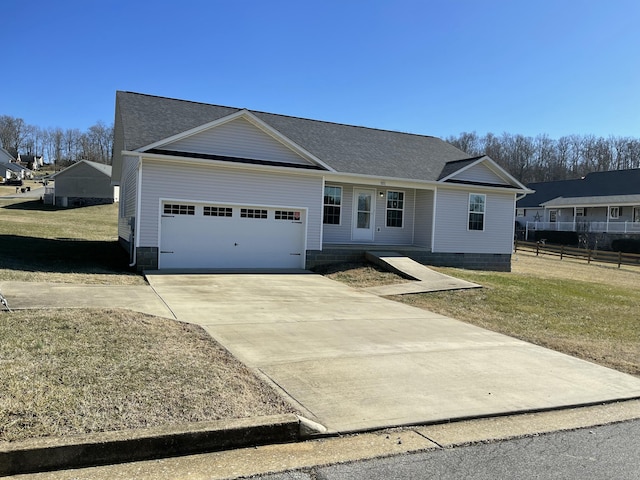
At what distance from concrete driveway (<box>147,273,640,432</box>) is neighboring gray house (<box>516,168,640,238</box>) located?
135 feet

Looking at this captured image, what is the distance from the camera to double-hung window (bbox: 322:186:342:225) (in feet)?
63.3

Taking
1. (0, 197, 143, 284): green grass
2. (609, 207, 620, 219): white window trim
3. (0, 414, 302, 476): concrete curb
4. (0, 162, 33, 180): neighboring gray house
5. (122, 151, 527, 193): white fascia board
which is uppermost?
(0, 162, 33, 180): neighboring gray house

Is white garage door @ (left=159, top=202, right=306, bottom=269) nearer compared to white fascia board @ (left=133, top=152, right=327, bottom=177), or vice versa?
white fascia board @ (left=133, top=152, right=327, bottom=177)

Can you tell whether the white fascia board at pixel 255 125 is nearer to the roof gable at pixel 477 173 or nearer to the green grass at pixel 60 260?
the green grass at pixel 60 260

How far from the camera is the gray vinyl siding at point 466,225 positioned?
2042cm

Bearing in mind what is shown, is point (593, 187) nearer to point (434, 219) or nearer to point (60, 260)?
point (434, 219)

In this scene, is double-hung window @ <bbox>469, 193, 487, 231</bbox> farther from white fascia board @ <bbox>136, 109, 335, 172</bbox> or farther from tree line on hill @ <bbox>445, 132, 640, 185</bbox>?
tree line on hill @ <bbox>445, 132, 640, 185</bbox>

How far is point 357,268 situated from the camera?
674 inches

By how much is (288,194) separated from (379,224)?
199 inches

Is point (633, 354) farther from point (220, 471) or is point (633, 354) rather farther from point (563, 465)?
point (220, 471)

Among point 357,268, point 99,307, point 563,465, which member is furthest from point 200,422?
point 357,268

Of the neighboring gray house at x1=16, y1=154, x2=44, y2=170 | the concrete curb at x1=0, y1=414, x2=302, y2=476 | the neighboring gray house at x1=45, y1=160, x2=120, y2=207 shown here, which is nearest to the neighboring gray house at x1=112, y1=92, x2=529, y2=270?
the concrete curb at x1=0, y1=414, x2=302, y2=476

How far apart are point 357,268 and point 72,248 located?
10974mm

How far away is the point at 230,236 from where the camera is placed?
54.0 feet
